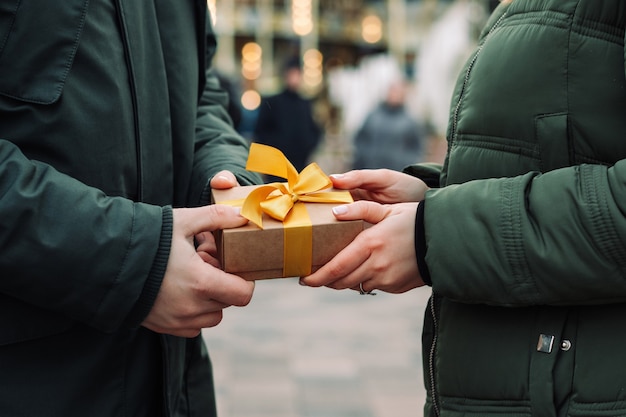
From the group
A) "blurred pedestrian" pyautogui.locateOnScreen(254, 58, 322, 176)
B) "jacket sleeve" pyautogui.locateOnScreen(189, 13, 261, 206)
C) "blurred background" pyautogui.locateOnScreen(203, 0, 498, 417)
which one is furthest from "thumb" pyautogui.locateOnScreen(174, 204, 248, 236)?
"blurred pedestrian" pyautogui.locateOnScreen(254, 58, 322, 176)

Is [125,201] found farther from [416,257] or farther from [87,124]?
[416,257]

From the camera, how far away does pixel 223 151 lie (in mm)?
2105

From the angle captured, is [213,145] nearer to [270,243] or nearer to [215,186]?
[215,186]

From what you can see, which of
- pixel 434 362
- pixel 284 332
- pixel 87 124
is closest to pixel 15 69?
pixel 87 124

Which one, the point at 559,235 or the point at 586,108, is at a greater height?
the point at 586,108

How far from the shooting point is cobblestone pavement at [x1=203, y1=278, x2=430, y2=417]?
4.61m

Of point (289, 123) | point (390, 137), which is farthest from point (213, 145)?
point (390, 137)

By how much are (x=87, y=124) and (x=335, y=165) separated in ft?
65.5

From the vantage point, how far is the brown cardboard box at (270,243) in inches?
61.1

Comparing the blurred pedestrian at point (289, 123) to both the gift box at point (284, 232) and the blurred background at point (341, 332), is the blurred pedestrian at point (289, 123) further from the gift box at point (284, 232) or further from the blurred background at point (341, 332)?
the gift box at point (284, 232)

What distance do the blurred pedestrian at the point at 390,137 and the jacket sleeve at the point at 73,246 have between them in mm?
7787

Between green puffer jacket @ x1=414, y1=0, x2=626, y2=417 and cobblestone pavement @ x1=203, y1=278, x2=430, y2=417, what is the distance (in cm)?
302

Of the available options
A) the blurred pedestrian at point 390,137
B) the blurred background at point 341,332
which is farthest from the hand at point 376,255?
the blurred pedestrian at point 390,137

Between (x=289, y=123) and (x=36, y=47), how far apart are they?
7820 millimetres
